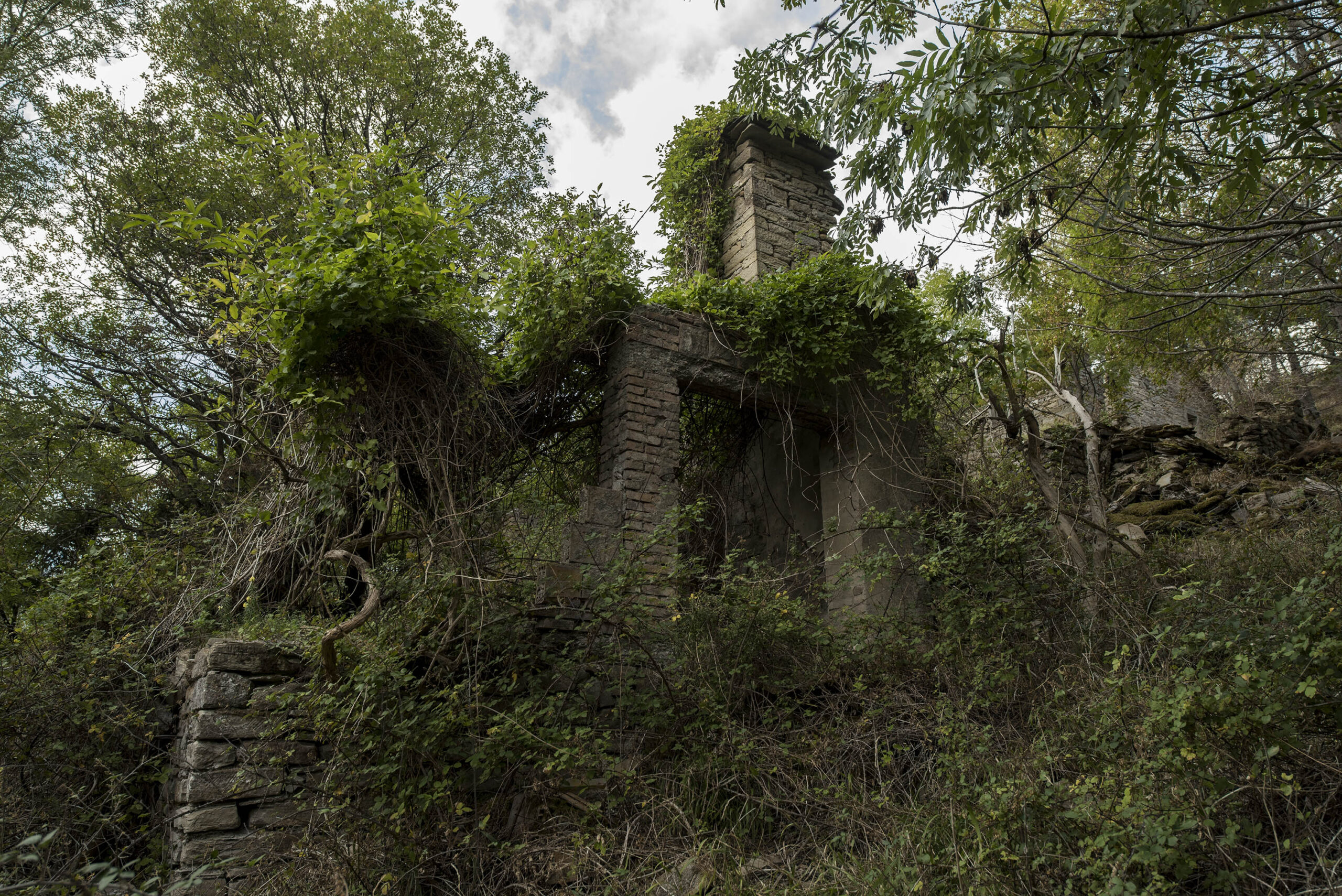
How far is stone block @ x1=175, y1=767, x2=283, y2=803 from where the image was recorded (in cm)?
390

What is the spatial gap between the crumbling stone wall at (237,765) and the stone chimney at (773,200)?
5453 millimetres

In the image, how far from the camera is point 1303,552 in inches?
197

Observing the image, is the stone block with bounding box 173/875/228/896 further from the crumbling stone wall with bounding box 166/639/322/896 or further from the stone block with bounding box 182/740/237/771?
the stone block with bounding box 182/740/237/771

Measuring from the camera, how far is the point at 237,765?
4.05 m

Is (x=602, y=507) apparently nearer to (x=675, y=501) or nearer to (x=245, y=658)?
(x=675, y=501)

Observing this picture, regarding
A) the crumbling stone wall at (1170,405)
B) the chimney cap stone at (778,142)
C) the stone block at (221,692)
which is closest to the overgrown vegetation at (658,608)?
the chimney cap stone at (778,142)

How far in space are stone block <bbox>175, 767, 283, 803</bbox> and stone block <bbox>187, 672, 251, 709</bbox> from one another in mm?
323

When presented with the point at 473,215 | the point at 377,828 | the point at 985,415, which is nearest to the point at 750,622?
the point at 377,828

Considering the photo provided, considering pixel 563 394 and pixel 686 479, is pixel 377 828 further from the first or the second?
pixel 686 479

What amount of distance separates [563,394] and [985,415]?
3417 mm

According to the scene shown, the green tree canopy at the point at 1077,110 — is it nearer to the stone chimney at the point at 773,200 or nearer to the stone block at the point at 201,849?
the stone chimney at the point at 773,200

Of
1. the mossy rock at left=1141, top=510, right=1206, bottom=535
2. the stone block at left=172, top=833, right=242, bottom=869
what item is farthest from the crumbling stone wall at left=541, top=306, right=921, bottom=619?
the mossy rock at left=1141, top=510, right=1206, bottom=535

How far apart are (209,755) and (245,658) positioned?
1.62 ft

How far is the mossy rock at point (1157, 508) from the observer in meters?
8.09
